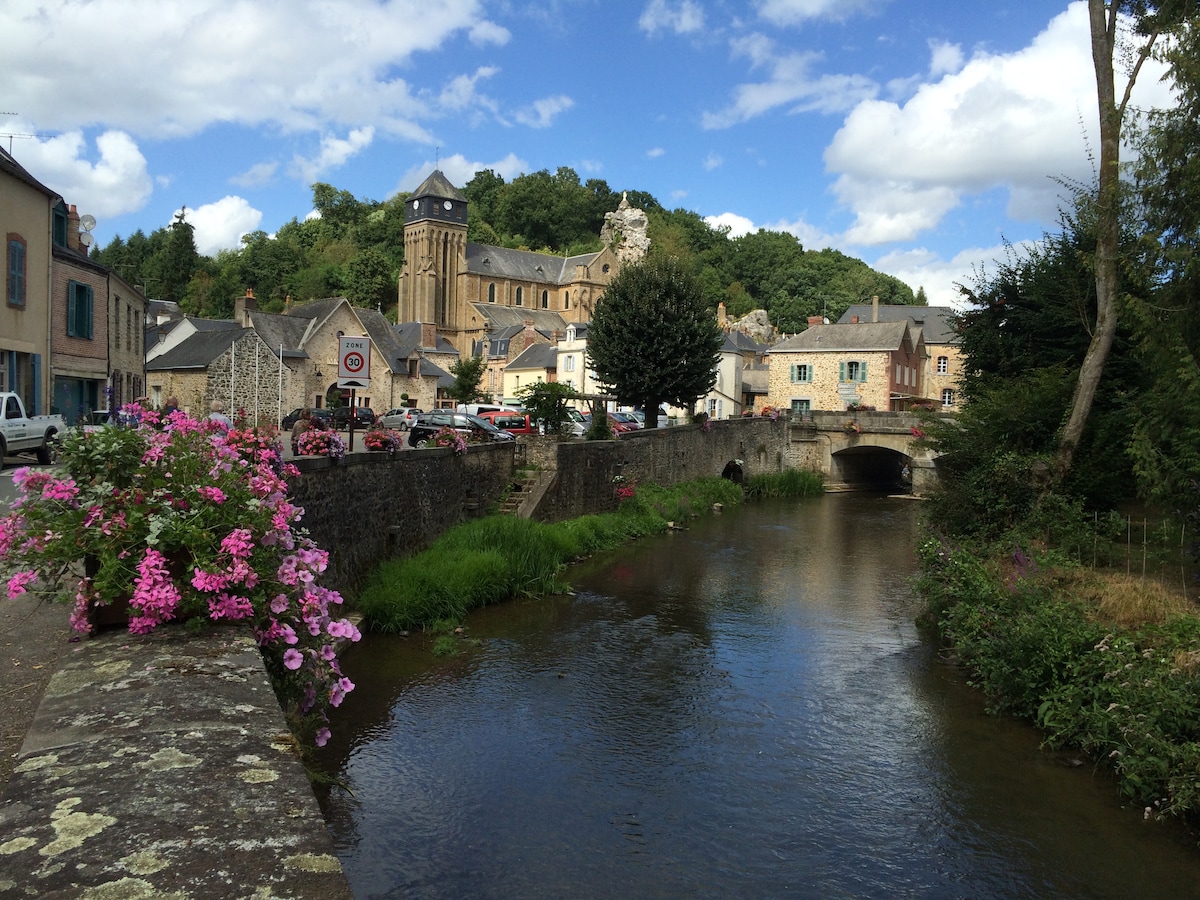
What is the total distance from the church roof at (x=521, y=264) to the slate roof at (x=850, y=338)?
42701mm

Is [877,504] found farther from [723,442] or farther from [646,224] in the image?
[646,224]

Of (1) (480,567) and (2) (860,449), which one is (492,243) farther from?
(1) (480,567)

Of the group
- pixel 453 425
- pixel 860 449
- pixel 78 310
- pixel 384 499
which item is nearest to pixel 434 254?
pixel 860 449

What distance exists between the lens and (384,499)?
15.6 metres

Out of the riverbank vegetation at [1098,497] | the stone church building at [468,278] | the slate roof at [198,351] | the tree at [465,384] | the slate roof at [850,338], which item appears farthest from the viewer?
the stone church building at [468,278]

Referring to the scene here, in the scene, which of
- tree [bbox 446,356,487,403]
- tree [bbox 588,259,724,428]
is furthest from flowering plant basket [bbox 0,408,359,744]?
tree [bbox 446,356,487,403]

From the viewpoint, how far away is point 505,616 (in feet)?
50.7

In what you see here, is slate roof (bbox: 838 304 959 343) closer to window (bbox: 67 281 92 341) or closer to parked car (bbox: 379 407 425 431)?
parked car (bbox: 379 407 425 431)

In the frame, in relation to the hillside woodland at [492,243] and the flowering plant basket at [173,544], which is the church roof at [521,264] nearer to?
the hillside woodland at [492,243]

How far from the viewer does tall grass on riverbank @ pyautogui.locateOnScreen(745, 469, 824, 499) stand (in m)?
36.9

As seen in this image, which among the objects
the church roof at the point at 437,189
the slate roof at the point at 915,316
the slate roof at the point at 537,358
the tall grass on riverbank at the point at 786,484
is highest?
the church roof at the point at 437,189

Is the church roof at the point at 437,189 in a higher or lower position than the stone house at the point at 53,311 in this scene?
higher

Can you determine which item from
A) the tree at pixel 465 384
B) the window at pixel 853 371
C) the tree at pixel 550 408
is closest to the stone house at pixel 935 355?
the window at pixel 853 371

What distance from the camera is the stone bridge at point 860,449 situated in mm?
38750
